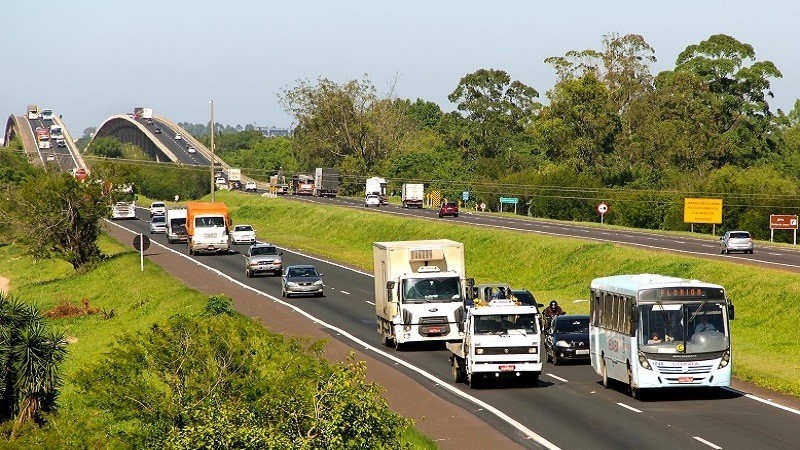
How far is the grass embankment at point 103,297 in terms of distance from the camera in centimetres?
5200

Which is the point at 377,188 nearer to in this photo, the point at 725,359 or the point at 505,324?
the point at 505,324

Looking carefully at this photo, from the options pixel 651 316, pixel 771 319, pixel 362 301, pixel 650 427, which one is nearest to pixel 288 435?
pixel 650 427

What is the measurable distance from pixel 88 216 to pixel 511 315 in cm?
5271

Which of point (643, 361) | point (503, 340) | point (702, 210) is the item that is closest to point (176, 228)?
point (702, 210)

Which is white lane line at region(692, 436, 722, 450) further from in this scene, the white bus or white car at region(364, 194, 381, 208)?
white car at region(364, 194, 381, 208)

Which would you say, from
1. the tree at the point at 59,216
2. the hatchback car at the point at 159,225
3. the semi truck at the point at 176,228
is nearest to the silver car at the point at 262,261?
the tree at the point at 59,216

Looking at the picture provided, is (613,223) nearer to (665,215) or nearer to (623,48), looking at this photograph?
(665,215)

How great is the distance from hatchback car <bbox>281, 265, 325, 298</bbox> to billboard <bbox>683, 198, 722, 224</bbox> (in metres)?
45.2

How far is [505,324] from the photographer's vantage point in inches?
1248

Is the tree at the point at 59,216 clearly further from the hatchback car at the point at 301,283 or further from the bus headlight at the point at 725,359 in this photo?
the bus headlight at the point at 725,359

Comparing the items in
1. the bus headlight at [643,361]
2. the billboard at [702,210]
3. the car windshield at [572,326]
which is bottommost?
the car windshield at [572,326]

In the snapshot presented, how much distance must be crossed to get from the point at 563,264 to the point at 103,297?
26304 mm

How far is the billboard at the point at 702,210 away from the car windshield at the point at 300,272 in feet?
147

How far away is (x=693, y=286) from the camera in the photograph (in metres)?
29.4
